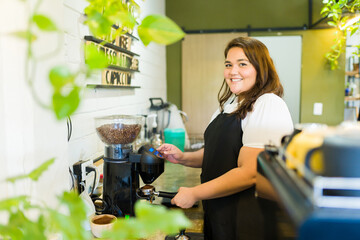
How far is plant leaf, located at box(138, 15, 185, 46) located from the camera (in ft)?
1.69

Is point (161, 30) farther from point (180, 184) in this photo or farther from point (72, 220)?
point (180, 184)

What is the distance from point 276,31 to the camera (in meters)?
4.02

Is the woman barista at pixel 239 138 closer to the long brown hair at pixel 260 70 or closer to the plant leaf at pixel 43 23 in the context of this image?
the long brown hair at pixel 260 70

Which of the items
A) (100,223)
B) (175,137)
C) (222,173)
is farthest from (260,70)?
(175,137)

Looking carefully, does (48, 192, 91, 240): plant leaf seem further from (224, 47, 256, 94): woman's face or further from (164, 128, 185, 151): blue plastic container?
(164, 128, 185, 151): blue plastic container

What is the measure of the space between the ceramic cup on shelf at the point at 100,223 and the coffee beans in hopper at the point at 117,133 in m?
0.33

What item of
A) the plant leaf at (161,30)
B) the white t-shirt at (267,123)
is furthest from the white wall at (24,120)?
the white t-shirt at (267,123)

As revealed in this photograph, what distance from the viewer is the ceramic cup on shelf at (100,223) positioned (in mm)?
1186

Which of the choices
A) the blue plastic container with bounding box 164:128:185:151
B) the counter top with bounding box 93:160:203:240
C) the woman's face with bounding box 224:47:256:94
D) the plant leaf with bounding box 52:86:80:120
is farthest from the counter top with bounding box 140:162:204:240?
the plant leaf with bounding box 52:86:80:120

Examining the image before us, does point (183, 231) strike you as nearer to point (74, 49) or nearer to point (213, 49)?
point (74, 49)

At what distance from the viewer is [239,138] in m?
1.39

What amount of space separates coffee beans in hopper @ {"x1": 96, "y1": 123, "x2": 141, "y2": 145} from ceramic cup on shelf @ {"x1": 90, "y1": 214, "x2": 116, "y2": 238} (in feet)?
1.08

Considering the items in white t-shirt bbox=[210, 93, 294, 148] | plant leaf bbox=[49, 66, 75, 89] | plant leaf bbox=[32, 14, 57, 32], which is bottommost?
white t-shirt bbox=[210, 93, 294, 148]

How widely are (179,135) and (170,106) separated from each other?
609 mm
